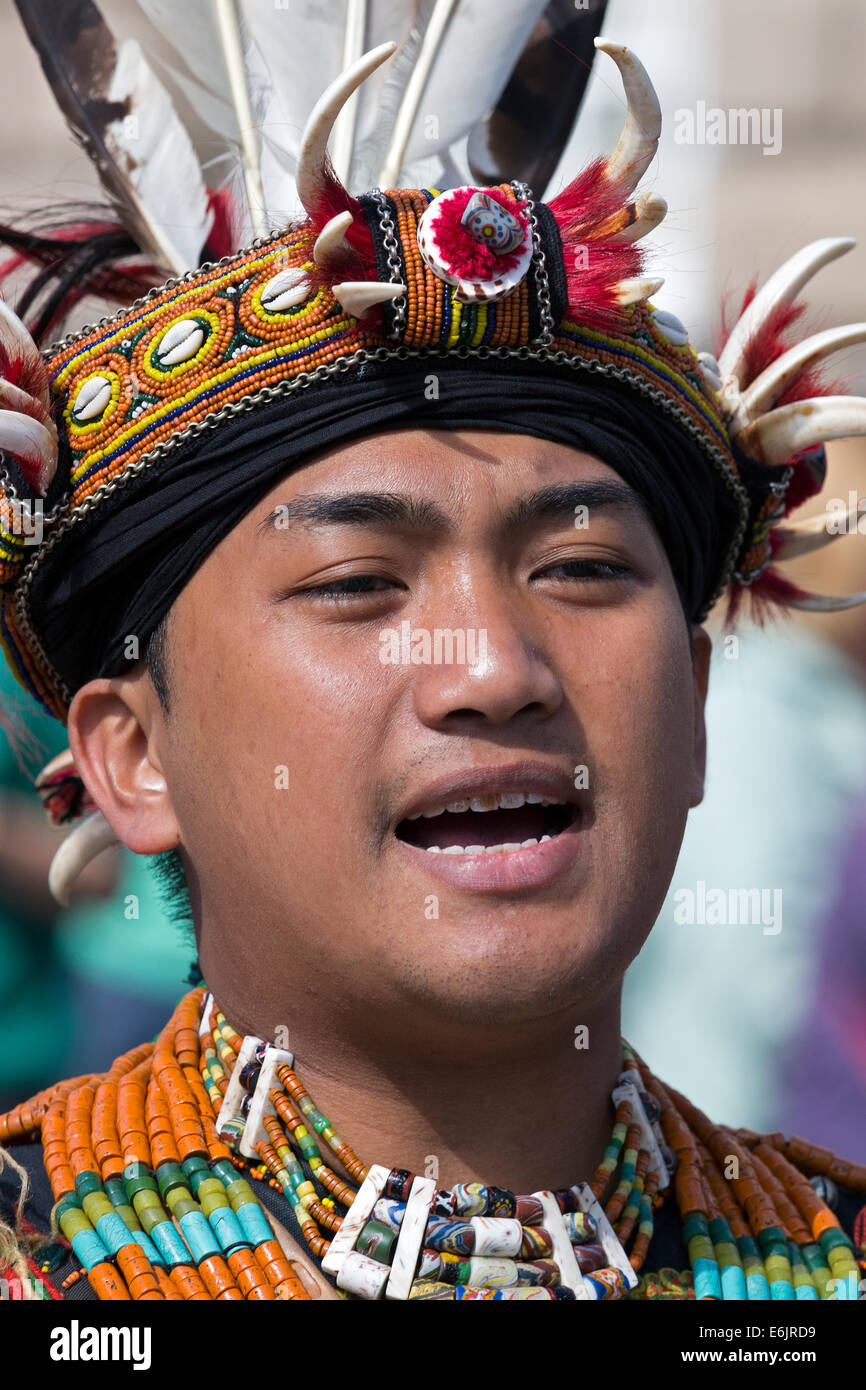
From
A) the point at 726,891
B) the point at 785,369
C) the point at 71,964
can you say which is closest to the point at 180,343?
the point at 785,369

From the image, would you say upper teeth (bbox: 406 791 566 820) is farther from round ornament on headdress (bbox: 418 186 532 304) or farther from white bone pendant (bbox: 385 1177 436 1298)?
round ornament on headdress (bbox: 418 186 532 304)

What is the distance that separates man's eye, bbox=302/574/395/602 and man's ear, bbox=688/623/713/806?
0.74 meters

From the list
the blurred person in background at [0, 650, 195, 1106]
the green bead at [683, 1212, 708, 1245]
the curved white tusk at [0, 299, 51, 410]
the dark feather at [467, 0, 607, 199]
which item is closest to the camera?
the curved white tusk at [0, 299, 51, 410]

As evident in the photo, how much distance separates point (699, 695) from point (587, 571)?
57cm

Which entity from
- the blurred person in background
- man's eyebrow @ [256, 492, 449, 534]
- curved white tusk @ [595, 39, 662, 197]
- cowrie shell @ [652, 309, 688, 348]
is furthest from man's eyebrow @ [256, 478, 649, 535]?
Answer: the blurred person in background

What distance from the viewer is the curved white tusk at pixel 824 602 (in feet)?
9.87

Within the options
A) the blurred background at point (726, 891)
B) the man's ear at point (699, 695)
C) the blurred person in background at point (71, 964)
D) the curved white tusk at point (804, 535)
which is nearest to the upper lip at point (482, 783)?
the man's ear at point (699, 695)

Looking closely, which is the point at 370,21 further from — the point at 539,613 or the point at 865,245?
the point at 865,245

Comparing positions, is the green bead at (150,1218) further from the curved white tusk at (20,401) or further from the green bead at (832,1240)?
the curved white tusk at (20,401)

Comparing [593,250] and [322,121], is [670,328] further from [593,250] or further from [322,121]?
[322,121]

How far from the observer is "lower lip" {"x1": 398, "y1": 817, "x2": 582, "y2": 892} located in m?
2.07

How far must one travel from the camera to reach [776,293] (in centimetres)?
272

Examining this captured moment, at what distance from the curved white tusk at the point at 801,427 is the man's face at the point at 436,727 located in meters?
0.48

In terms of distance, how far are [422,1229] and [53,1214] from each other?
0.58 meters
